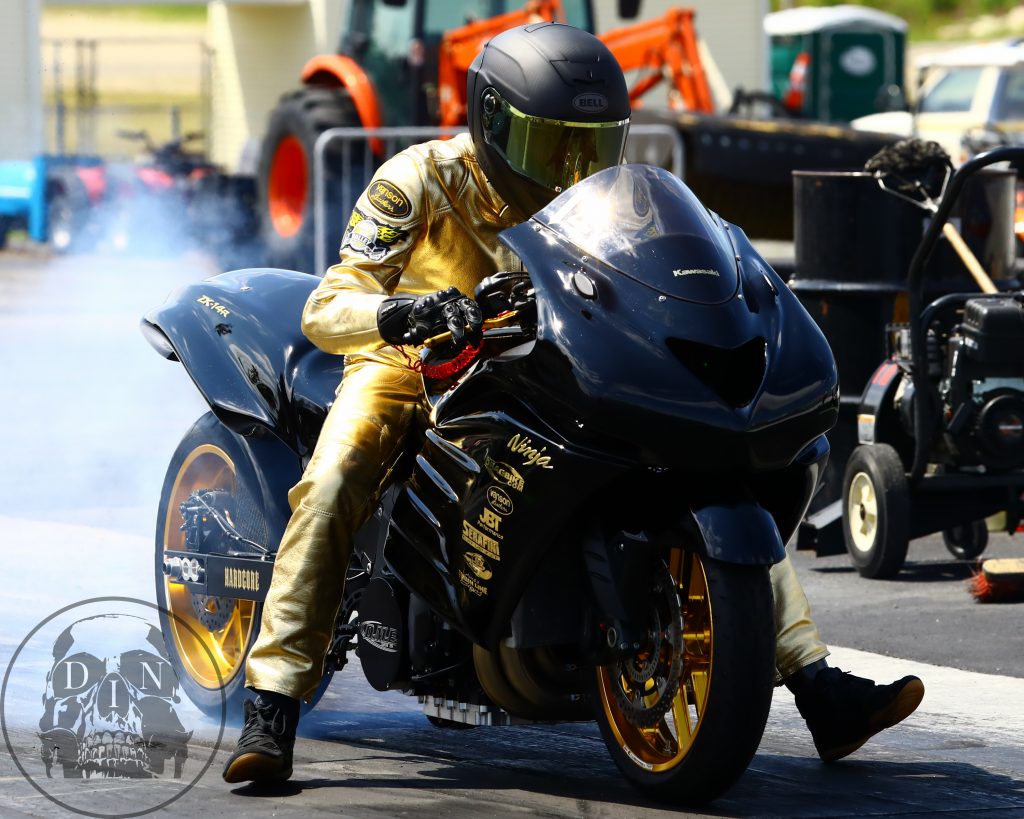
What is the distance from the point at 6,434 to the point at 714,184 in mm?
Answer: 6327

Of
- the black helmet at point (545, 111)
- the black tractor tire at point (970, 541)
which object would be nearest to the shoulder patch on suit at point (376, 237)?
the black helmet at point (545, 111)

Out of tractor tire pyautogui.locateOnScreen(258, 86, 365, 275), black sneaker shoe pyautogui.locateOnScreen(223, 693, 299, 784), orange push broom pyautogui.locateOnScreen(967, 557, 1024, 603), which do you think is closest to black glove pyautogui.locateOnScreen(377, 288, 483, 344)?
black sneaker shoe pyautogui.locateOnScreen(223, 693, 299, 784)

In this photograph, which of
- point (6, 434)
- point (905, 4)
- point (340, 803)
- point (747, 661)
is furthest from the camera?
point (905, 4)

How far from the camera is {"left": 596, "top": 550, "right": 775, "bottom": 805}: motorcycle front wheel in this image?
13.7 feet

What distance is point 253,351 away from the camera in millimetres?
5449

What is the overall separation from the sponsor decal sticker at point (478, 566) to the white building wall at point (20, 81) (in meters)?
27.0

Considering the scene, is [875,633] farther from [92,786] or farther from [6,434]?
[6,434]

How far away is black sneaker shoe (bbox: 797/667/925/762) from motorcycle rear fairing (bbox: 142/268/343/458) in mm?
1376

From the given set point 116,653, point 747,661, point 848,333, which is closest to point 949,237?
point 848,333

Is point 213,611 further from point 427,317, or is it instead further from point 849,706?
point 849,706

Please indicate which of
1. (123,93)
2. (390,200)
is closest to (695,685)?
(390,200)

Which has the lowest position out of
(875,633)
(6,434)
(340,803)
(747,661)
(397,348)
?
(6,434)

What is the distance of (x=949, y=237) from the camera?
8508 millimetres

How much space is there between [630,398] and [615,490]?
0.29m
